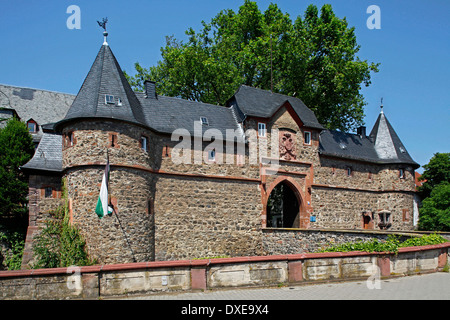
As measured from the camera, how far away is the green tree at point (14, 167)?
2080cm

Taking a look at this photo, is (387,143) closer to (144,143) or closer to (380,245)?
(144,143)

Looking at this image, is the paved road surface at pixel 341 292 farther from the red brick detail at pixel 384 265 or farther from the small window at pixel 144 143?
the small window at pixel 144 143

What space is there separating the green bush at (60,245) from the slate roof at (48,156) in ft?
6.73

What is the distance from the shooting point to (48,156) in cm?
2023

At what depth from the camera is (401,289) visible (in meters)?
10.3

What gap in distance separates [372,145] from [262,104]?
37.8 ft

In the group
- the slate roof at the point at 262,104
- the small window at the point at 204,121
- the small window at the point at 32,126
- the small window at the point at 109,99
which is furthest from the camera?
the small window at the point at 32,126

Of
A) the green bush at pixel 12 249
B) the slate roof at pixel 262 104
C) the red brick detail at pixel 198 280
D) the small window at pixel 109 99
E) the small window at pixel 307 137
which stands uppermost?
the slate roof at pixel 262 104

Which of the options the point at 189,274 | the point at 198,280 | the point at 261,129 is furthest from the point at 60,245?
the point at 261,129

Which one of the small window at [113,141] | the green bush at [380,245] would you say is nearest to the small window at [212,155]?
the small window at [113,141]

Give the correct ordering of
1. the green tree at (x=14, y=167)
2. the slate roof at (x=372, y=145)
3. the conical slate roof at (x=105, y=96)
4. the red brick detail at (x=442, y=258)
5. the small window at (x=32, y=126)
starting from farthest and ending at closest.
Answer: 1. the slate roof at (x=372, y=145)
2. the small window at (x=32, y=126)
3. the green tree at (x=14, y=167)
4. the conical slate roof at (x=105, y=96)
5. the red brick detail at (x=442, y=258)

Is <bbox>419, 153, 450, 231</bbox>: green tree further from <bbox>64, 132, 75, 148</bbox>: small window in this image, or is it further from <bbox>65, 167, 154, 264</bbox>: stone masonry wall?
<bbox>64, 132, 75, 148</bbox>: small window

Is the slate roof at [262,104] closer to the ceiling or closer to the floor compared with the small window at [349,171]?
closer to the ceiling
